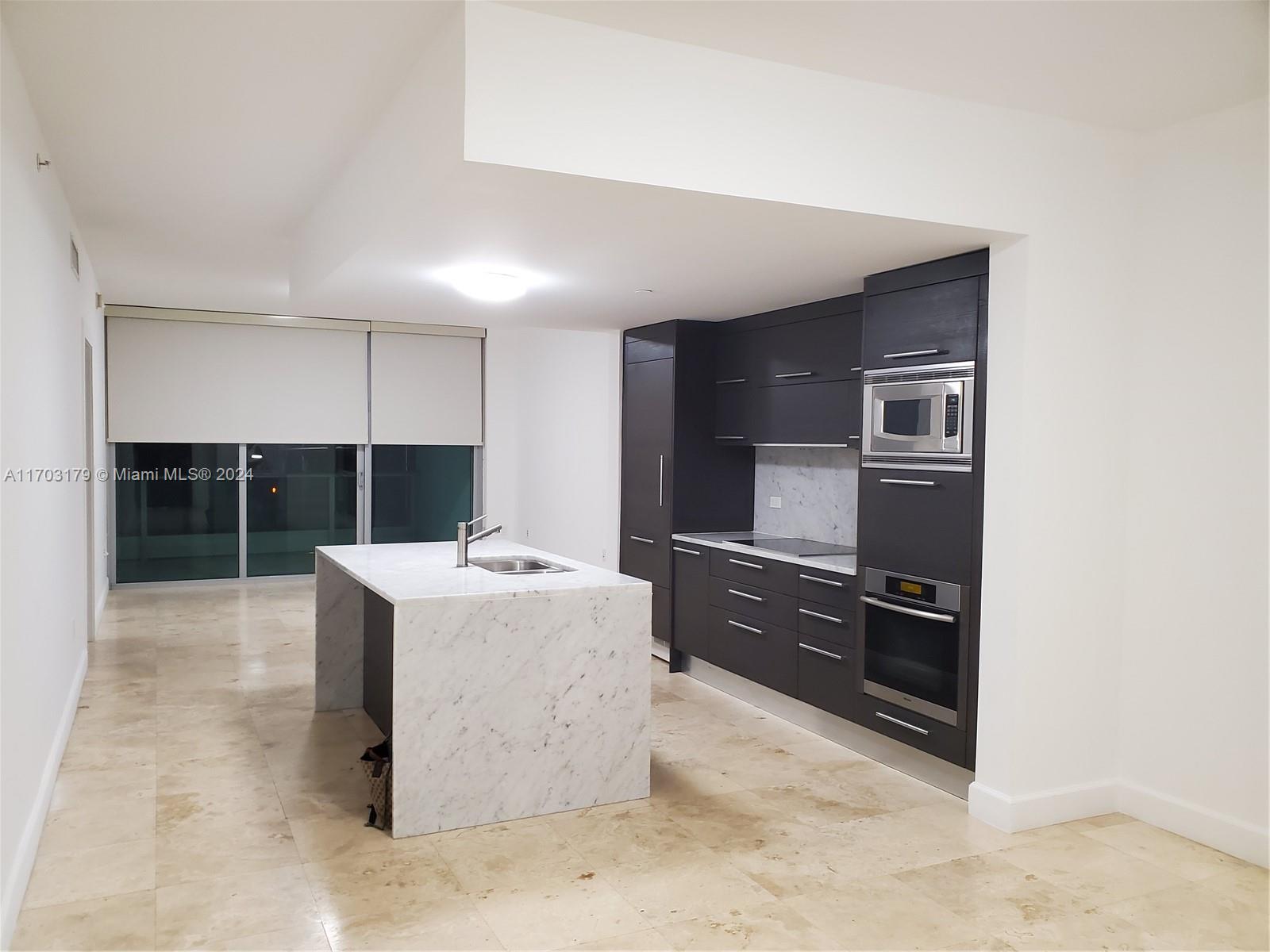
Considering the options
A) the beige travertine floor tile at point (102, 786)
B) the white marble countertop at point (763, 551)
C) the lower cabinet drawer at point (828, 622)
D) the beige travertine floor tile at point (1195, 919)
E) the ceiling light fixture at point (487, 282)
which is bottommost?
the beige travertine floor tile at point (1195, 919)

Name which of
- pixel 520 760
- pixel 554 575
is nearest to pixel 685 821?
pixel 520 760

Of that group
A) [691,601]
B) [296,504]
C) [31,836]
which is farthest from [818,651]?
[296,504]

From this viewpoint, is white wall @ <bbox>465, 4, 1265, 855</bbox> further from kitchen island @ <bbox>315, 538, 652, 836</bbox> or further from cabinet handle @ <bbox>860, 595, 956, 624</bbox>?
kitchen island @ <bbox>315, 538, 652, 836</bbox>

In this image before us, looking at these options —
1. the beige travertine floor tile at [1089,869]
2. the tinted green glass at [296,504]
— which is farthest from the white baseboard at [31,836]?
the tinted green glass at [296,504]

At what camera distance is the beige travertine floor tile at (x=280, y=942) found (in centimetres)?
262

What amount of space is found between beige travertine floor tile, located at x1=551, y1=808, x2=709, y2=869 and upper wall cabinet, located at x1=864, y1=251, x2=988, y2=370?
209cm

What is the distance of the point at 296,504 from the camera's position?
9352 millimetres

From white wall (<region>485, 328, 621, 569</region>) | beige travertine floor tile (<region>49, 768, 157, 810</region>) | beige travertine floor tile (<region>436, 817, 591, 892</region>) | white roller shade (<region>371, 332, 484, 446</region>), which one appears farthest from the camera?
white roller shade (<region>371, 332, 484, 446</region>)

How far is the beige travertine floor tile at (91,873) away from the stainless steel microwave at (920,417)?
314 cm

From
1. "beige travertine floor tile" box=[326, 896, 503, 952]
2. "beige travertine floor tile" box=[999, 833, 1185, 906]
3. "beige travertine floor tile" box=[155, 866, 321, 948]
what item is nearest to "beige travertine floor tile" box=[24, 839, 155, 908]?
"beige travertine floor tile" box=[155, 866, 321, 948]

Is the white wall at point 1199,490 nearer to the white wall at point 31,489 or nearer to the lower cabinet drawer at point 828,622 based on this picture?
the lower cabinet drawer at point 828,622

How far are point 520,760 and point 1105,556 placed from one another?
239 cm

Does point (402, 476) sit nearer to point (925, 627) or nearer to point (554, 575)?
point (554, 575)

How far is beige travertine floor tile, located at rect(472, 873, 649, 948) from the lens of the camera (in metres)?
2.72
